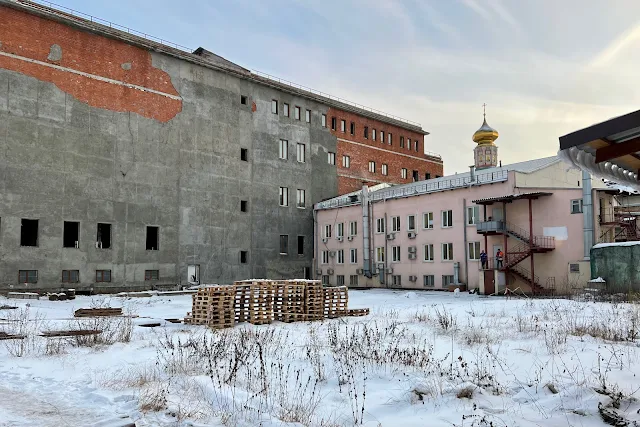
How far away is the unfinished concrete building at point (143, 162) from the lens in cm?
3234

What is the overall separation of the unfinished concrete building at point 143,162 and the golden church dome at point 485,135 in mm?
17892

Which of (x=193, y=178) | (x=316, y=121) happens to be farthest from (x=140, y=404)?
A: (x=316, y=121)

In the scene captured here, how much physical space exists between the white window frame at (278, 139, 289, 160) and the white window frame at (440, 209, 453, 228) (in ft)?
49.5

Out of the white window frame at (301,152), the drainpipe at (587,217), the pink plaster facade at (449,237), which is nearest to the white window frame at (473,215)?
the pink plaster facade at (449,237)

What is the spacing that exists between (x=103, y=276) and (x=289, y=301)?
2138cm

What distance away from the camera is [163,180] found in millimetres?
38375

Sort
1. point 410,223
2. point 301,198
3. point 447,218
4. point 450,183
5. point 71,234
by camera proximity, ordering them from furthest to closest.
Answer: point 301,198
point 410,223
point 450,183
point 447,218
point 71,234

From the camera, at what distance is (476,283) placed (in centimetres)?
3519

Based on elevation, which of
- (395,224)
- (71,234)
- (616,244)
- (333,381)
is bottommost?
(333,381)

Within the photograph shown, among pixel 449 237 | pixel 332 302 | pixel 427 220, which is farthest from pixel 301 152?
pixel 332 302

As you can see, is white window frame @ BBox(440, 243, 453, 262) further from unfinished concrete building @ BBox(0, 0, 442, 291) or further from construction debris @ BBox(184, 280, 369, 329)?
construction debris @ BBox(184, 280, 369, 329)

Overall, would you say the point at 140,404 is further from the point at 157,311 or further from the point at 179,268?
the point at 179,268

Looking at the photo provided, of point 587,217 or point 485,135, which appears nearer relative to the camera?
point 587,217

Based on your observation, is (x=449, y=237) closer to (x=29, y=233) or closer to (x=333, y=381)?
(x=29, y=233)
